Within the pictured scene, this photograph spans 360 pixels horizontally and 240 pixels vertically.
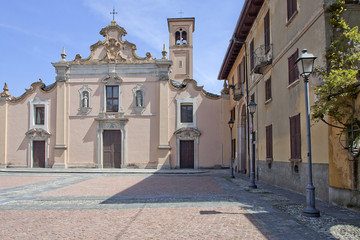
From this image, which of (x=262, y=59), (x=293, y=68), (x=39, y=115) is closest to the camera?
(x=293, y=68)

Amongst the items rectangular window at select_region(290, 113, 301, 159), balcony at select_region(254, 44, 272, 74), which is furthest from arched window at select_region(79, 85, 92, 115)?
rectangular window at select_region(290, 113, 301, 159)

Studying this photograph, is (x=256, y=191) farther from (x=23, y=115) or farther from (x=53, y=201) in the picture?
(x=23, y=115)

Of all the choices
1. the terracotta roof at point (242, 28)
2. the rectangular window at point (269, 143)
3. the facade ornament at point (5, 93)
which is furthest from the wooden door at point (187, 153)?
the facade ornament at point (5, 93)

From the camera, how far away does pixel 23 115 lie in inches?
1193

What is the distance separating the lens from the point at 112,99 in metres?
30.0

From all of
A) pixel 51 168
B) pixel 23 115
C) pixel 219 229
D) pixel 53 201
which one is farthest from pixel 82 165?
pixel 219 229

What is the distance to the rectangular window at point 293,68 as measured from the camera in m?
12.5

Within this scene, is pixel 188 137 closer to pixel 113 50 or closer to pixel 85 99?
pixel 85 99

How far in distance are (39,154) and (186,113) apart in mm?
12915

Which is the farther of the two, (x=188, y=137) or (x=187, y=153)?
(x=187, y=153)

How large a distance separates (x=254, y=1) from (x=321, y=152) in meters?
9.44

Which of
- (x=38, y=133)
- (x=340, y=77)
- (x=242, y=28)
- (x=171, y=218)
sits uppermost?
(x=242, y=28)

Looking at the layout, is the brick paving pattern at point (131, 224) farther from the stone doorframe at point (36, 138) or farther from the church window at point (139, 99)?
the stone doorframe at point (36, 138)

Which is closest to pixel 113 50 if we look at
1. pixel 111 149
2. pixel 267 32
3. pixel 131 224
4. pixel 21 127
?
pixel 111 149
